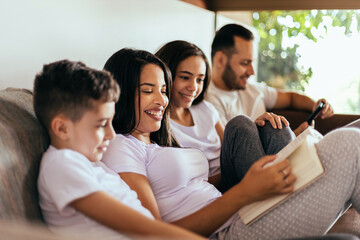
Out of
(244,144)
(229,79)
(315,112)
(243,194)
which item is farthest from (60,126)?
(229,79)

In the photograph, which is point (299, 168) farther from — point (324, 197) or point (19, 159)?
point (19, 159)

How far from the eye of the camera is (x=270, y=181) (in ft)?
3.91

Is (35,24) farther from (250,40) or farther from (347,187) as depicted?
(250,40)

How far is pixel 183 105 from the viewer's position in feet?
6.45

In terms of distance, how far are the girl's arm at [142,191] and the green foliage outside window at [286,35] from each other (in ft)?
10.9

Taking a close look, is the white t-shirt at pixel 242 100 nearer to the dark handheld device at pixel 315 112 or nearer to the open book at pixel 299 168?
the dark handheld device at pixel 315 112

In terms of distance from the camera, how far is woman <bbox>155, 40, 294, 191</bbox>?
1.66m

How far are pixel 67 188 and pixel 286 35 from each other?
3894 mm

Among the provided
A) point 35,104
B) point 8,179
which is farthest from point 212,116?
point 8,179

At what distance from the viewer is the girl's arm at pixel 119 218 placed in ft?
3.45

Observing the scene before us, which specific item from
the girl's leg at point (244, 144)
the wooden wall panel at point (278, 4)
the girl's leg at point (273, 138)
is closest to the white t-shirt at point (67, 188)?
the girl's leg at point (244, 144)

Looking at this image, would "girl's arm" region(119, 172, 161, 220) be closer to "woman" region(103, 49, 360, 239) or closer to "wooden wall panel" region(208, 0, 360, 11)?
"woman" region(103, 49, 360, 239)

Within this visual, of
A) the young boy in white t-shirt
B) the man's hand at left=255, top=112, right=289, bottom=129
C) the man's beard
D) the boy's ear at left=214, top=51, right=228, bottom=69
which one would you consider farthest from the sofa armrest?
the young boy in white t-shirt

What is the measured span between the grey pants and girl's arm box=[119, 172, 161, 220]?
0.90ft
